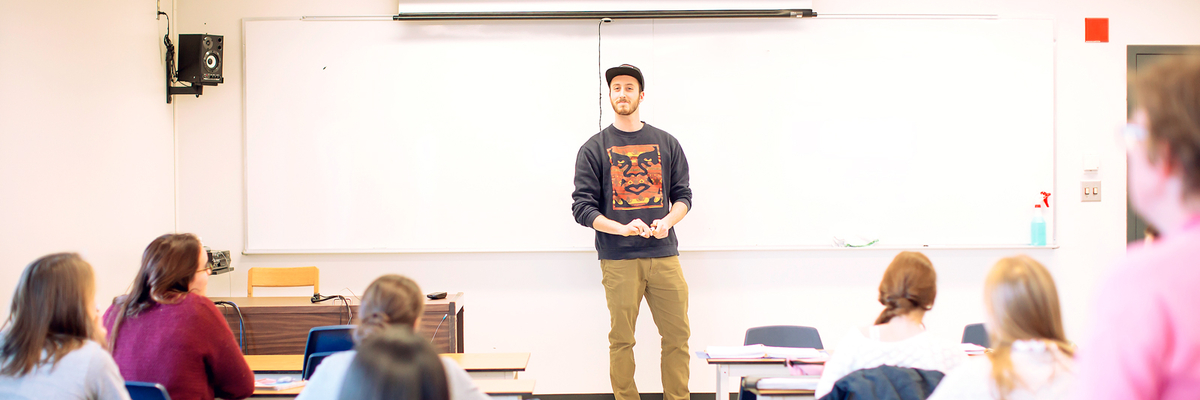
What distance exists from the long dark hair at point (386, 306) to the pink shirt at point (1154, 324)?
1.23m

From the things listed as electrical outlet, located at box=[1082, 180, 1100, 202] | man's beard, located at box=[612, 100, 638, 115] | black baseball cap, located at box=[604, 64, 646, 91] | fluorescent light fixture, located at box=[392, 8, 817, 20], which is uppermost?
fluorescent light fixture, located at box=[392, 8, 817, 20]

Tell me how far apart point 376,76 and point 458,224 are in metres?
1.01

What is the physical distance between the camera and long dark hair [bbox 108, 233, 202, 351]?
1.90 m

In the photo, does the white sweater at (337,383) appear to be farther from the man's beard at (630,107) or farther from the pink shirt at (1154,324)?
the man's beard at (630,107)

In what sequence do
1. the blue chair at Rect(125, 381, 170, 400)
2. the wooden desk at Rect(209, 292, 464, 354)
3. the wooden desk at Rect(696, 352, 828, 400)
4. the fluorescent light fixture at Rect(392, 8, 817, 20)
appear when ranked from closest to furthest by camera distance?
the blue chair at Rect(125, 381, 170, 400), the wooden desk at Rect(696, 352, 828, 400), the wooden desk at Rect(209, 292, 464, 354), the fluorescent light fixture at Rect(392, 8, 817, 20)

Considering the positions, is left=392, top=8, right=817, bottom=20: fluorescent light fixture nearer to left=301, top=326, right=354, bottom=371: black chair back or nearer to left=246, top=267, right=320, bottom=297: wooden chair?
left=246, top=267, right=320, bottom=297: wooden chair

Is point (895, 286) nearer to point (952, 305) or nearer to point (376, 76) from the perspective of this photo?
point (952, 305)

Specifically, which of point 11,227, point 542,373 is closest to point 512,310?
point 542,373

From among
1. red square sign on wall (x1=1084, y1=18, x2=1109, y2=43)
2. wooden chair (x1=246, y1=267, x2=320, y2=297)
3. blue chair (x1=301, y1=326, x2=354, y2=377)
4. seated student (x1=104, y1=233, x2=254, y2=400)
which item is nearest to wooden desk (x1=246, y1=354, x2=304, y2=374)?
blue chair (x1=301, y1=326, x2=354, y2=377)

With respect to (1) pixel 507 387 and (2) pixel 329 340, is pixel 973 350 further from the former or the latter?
(2) pixel 329 340

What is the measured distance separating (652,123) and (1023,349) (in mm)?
2654

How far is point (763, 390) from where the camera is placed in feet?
6.14

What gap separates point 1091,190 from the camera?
3898 mm

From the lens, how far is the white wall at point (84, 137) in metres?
2.85
